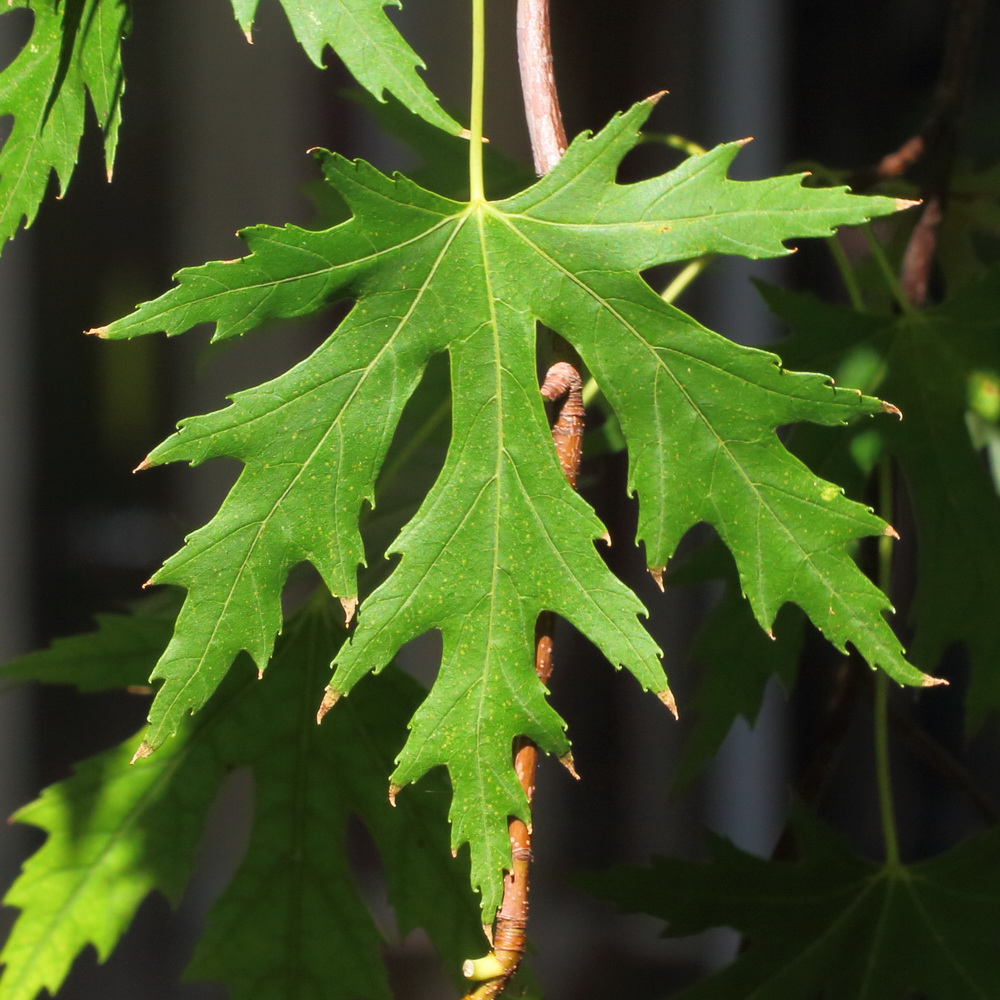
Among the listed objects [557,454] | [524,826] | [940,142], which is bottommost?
[524,826]

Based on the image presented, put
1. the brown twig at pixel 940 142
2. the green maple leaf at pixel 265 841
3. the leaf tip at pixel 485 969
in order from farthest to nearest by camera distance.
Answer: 1. the brown twig at pixel 940 142
2. the green maple leaf at pixel 265 841
3. the leaf tip at pixel 485 969

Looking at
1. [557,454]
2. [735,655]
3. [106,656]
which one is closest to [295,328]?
[106,656]

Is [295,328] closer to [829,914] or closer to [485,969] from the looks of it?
[829,914]

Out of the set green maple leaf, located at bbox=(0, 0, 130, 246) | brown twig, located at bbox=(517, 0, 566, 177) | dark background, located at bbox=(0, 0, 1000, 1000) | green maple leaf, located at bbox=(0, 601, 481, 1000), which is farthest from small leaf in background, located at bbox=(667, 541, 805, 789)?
dark background, located at bbox=(0, 0, 1000, 1000)

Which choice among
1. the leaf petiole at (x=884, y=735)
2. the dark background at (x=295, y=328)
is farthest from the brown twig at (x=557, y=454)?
the dark background at (x=295, y=328)

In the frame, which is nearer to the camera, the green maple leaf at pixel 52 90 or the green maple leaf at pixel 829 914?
the green maple leaf at pixel 52 90

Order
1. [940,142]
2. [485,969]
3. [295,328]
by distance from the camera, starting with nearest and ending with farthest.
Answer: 1. [485,969]
2. [940,142]
3. [295,328]

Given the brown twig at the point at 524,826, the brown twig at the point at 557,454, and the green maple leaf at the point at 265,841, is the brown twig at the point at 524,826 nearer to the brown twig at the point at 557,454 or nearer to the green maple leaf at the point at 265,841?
the brown twig at the point at 557,454

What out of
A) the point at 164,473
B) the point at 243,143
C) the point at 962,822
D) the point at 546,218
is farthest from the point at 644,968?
the point at 546,218
